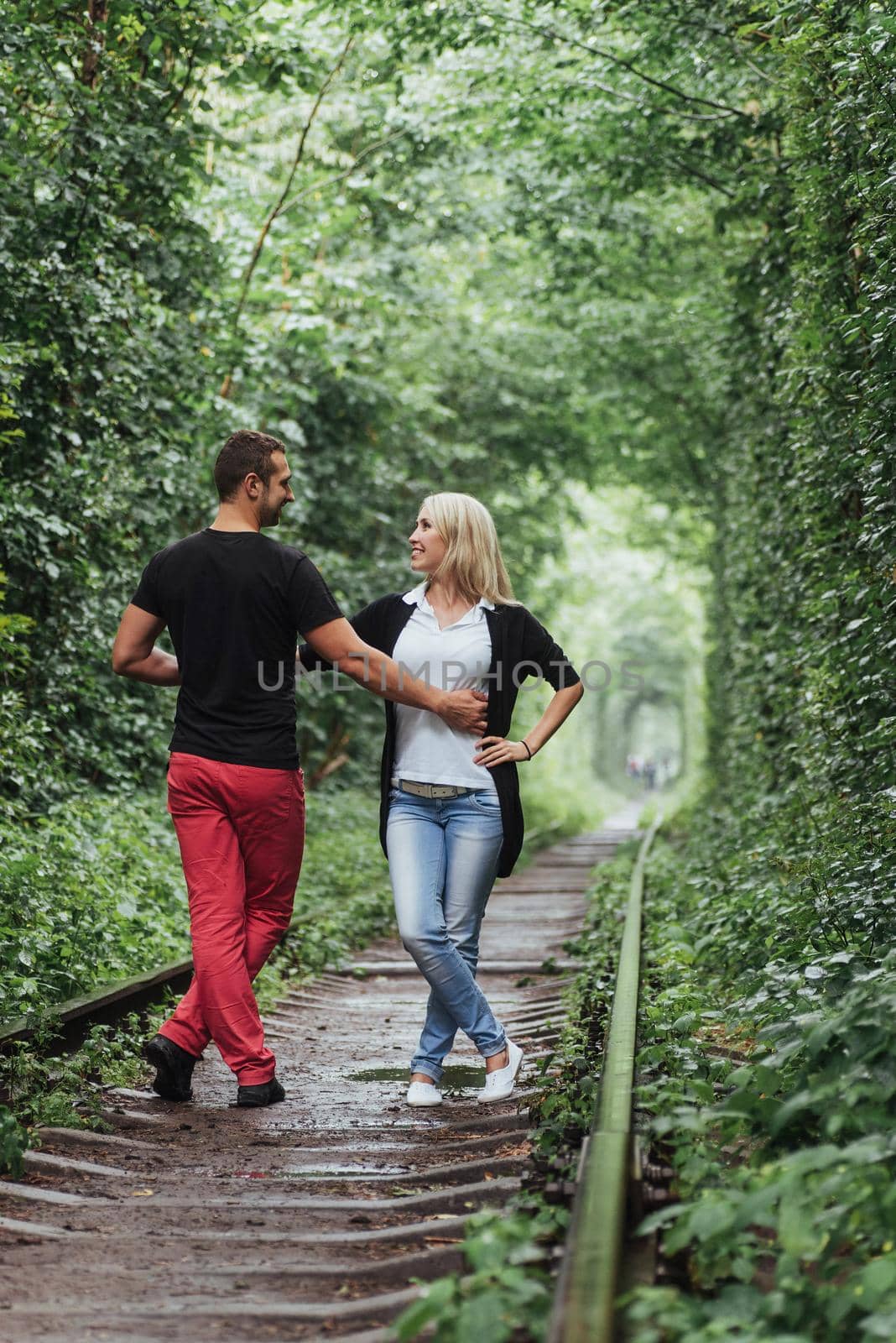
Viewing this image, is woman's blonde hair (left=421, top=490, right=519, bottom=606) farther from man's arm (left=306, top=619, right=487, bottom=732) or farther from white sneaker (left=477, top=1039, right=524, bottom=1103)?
white sneaker (left=477, top=1039, right=524, bottom=1103)

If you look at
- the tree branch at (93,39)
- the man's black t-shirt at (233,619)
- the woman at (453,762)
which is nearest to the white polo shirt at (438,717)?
the woman at (453,762)

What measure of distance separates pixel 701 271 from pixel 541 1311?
19.0 metres

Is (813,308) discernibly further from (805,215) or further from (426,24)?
(426,24)

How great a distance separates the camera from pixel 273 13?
13000 mm

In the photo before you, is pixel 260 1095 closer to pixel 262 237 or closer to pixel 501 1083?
pixel 501 1083

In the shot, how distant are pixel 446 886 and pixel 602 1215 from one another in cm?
249

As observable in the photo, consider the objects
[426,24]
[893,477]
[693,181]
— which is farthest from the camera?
[693,181]

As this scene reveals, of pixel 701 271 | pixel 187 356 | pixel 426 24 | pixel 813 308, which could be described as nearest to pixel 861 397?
pixel 813 308

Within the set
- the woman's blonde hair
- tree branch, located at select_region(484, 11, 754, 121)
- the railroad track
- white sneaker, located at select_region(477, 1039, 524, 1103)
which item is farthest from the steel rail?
tree branch, located at select_region(484, 11, 754, 121)

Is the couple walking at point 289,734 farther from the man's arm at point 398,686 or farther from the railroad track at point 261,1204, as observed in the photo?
the railroad track at point 261,1204

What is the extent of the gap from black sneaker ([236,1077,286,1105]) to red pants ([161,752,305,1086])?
23 mm

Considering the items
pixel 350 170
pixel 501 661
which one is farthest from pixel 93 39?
pixel 501 661

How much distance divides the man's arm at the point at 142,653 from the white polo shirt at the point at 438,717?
2.95 feet

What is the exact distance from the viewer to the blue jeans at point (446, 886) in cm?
512
